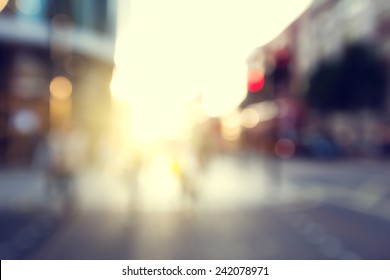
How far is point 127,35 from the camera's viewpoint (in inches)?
395

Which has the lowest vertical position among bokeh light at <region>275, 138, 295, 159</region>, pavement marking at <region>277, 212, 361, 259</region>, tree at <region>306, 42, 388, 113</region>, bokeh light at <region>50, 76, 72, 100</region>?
pavement marking at <region>277, 212, 361, 259</region>

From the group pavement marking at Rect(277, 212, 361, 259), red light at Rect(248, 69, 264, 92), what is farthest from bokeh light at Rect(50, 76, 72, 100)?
pavement marking at Rect(277, 212, 361, 259)

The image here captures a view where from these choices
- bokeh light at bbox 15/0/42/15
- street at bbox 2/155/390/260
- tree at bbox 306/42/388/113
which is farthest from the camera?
tree at bbox 306/42/388/113

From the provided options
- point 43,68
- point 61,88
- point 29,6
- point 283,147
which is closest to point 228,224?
point 283,147

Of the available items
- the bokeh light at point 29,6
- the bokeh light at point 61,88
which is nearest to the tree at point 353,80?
the bokeh light at point 61,88

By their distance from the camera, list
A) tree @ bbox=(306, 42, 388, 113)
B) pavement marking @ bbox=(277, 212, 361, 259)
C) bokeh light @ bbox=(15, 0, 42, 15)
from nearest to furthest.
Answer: pavement marking @ bbox=(277, 212, 361, 259) < bokeh light @ bbox=(15, 0, 42, 15) < tree @ bbox=(306, 42, 388, 113)

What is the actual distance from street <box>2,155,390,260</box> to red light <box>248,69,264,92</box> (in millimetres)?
1805

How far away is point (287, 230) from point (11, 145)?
17.5 m

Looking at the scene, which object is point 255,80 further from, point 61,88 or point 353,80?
point 353,80

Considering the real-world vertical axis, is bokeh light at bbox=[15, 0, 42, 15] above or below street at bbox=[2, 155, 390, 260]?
above

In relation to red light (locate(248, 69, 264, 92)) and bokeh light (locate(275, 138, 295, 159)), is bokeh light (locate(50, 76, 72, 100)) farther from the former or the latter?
red light (locate(248, 69, 264, 92))

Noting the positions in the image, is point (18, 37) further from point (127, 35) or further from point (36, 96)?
point (127, 35)

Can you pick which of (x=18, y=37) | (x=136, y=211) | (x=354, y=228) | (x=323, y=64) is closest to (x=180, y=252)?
(x=354, y=228)

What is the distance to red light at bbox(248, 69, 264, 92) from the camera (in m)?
9.69
